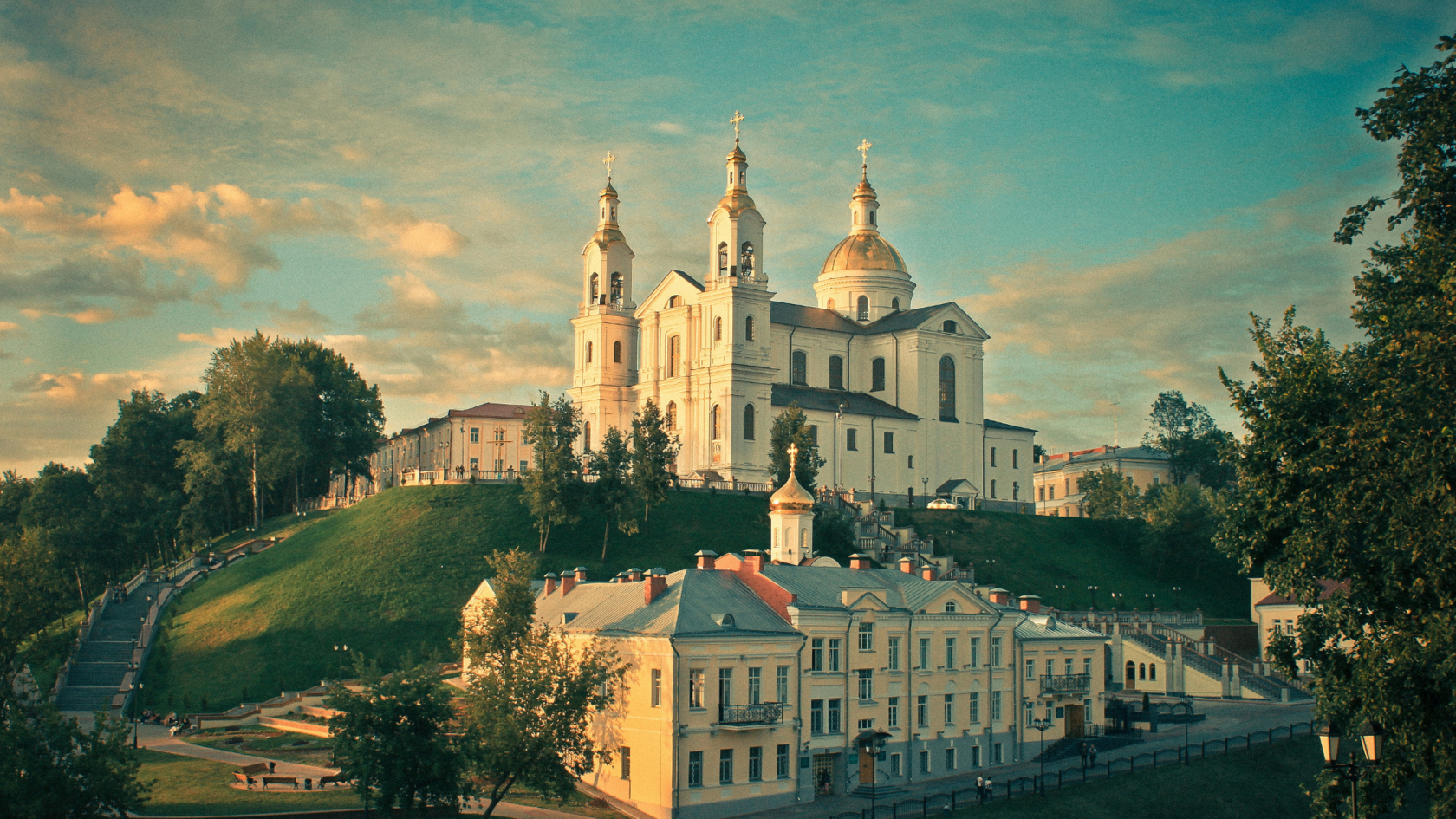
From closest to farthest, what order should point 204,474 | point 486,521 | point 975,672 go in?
point 975,672
point 486,521
point 204,474

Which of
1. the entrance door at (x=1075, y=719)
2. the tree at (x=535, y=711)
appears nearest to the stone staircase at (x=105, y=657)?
the tree at (x=535, y=711)

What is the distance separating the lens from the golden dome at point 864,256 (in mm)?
98500

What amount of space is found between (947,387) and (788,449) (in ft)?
80.5

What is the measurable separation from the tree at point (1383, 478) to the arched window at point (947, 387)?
210 feet

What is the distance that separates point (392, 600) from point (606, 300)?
111 feet

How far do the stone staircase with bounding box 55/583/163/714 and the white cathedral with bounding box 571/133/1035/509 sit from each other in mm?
31813

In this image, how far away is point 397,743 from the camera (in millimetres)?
32344

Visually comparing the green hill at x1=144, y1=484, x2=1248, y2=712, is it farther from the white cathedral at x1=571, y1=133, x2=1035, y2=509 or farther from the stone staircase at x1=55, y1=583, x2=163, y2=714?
the white cathedral at x1=571, y1=133, x2=1035, y2=509

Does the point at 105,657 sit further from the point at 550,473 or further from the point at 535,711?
the point at 535,711

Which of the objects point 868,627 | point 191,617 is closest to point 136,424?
point 191,617

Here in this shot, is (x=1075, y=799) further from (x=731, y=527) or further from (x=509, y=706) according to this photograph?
(x=731, y=527)


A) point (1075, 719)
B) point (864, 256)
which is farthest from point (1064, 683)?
point (864, 256)

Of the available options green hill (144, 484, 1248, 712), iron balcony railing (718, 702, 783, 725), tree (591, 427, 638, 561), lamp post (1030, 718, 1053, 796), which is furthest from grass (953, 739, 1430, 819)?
tree (591, 427, 638, 561)

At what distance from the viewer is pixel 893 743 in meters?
43.8
